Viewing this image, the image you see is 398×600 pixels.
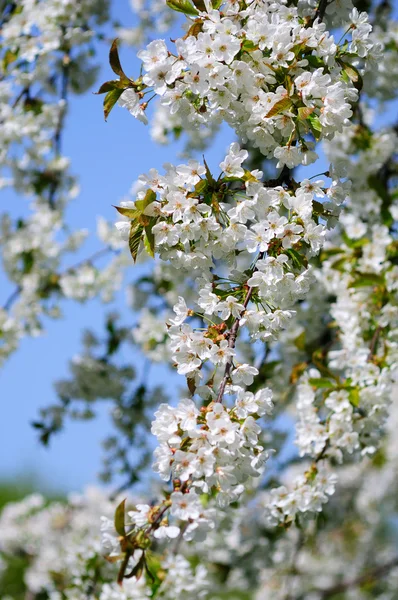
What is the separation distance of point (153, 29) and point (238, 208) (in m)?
4.23

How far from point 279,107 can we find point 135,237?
1.56 ft

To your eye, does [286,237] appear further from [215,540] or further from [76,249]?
[76,249]

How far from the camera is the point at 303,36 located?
5.78 ft

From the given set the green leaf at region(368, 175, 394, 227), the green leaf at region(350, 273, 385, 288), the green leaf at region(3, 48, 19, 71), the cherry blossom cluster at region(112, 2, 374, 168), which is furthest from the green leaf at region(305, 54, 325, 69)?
the green leaf at region(3, 48, 19, 71)

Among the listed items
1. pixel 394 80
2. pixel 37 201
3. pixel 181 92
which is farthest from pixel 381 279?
pixel 37 201

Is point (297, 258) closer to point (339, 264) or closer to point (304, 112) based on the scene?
point (304, 112)

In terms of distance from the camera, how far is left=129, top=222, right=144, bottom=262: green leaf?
1752 mm

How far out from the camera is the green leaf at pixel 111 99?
1835 millimetres

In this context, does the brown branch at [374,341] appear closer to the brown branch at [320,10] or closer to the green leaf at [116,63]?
the brown branch at [320,10]

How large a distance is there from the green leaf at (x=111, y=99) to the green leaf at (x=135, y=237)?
34 cm

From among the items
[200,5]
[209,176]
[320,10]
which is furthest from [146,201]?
[320,10]

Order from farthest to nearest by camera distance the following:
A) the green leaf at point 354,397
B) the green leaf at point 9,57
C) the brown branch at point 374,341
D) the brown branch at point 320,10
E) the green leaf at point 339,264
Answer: the green leaf at point 9,57 < the green leaf at point 339,264 < the brown branch at point 374,341 < the green leaf at point 354,397 < the brown branch at point 320,10

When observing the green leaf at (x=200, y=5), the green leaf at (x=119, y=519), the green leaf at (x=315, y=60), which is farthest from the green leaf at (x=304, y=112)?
the green leaf at (x=119, y=519)

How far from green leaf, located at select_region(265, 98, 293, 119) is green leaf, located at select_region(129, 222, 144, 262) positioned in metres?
0.42
